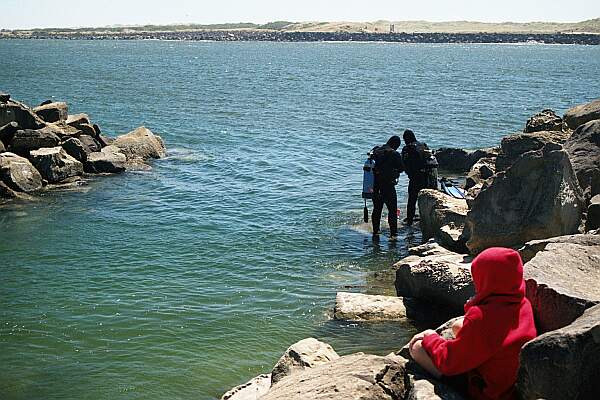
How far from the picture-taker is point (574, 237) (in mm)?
8250

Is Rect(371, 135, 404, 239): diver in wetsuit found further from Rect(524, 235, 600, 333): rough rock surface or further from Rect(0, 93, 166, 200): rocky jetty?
Rect(0, 93, 166, 200): rocky jetty

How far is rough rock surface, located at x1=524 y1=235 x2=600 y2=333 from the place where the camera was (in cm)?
625

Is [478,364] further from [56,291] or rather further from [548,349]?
[56,291]

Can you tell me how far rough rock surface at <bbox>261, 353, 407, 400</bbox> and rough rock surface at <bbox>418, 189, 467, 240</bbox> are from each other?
8.54 meters

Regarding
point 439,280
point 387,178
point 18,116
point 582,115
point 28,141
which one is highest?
point 582,115

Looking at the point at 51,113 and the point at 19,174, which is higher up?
the point at 51,113

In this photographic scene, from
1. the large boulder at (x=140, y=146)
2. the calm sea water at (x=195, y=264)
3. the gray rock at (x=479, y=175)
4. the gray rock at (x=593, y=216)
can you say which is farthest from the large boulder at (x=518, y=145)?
the large boulder at (x=140, y=146)

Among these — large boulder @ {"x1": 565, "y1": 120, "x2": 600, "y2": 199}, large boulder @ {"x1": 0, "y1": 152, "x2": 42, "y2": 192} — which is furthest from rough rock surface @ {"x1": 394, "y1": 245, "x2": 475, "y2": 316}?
large boulder @ {"x1": 0, "y1": 152, "x2": 42, "y2": 192}

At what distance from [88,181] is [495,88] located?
156 ft

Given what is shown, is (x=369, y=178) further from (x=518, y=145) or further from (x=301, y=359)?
(x=301, y=359)

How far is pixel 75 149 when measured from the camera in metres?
24.3

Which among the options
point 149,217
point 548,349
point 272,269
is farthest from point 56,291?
point 548,349

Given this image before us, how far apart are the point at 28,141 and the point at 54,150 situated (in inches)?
37.0

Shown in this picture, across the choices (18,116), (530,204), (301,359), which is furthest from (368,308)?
(18,116)
